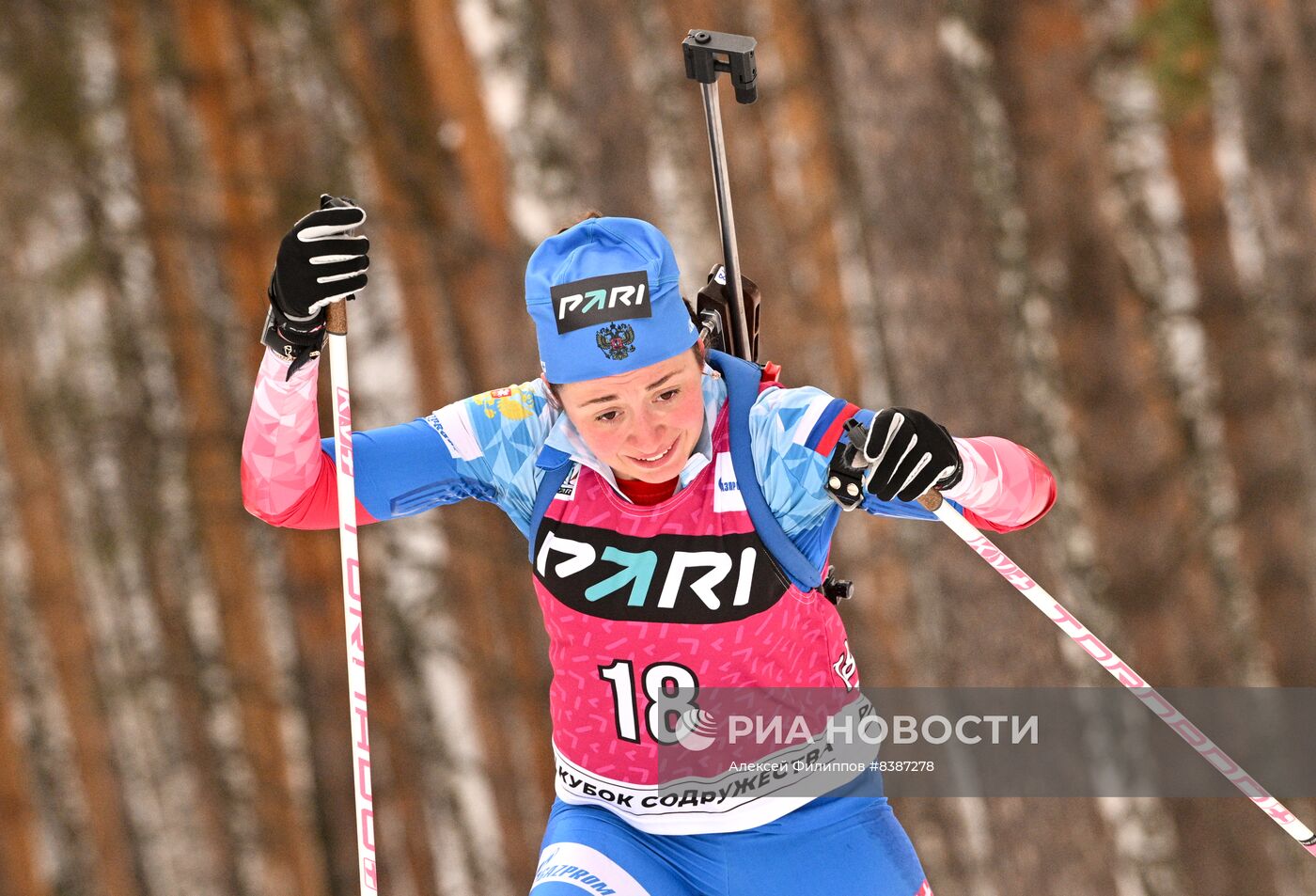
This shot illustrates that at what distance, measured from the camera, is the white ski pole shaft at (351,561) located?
1.81 meters

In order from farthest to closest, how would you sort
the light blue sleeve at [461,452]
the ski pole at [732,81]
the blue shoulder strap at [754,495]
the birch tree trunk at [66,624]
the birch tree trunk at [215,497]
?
the birch tree trunk at [66,624] < the birch tree trunk at [215,497] < the ski pole at [732,81] < the light blue sleeve at [461,452] < the blue shoulder strap at [754,495]

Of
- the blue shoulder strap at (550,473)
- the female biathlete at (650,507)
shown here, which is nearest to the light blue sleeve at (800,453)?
the female biathlete at (650,507)

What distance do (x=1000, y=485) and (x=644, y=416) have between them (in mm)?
513

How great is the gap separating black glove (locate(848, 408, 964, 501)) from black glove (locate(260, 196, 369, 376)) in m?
0.71

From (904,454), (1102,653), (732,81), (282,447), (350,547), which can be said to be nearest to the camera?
(904,454)

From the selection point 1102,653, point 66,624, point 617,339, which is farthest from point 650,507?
point 66,624

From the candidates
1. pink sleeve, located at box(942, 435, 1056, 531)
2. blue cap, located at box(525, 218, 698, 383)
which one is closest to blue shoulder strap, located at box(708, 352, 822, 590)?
blue cap, located at box(525, 218, 698, 383)

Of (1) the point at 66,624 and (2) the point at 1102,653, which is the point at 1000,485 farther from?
(1) the point at 66,624

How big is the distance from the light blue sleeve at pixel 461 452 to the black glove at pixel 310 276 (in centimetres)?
19

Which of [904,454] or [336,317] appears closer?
[904,454]

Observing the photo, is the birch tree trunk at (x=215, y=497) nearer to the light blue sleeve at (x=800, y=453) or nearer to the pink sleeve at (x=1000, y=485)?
the light blue sleeve at (x=800, y=453)

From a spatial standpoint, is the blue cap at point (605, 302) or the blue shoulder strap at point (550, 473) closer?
the blue cap at point (605, 302)

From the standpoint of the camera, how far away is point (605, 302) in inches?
66.7

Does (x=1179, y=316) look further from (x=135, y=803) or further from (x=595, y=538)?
(x=135, y=803)
